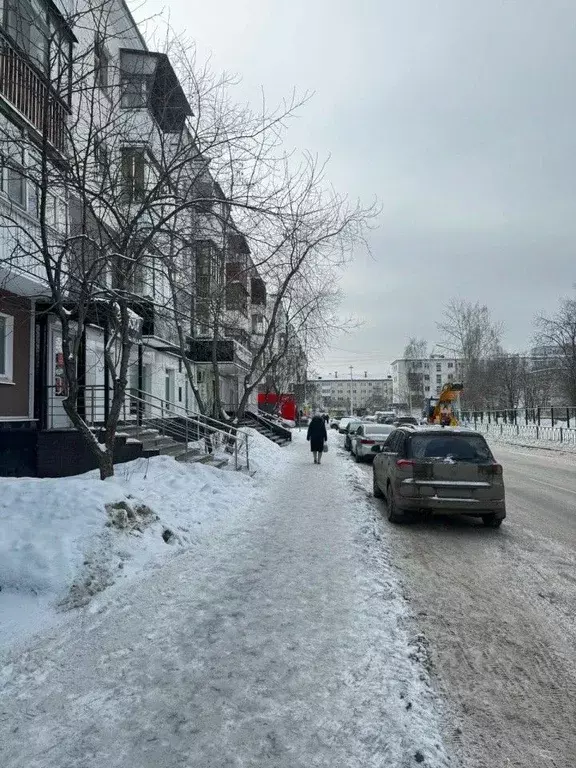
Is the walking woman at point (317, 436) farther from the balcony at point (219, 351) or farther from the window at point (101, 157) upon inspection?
the window at point (101, 157)

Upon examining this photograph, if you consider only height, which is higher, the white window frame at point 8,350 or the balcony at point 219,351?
the balcony at point 219,351

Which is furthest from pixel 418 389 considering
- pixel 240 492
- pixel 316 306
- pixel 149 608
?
pixel 149 608

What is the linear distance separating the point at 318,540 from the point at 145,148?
6.88 metres

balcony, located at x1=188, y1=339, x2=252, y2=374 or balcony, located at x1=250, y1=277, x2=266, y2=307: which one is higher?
balcony, located at x1=250, y1=277, x2=266, y2=307

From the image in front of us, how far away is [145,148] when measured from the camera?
975 centimetres

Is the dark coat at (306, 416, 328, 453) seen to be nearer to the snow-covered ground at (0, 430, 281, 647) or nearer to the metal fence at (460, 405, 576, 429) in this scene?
the snow-covered ground at (0, 430, 281, 647)

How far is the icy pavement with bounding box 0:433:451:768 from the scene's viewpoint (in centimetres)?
297

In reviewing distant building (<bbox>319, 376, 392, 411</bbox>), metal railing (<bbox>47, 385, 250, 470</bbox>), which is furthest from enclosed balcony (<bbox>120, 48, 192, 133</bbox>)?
distant building (<bbox>319, 376, 392, 411</bbox>)

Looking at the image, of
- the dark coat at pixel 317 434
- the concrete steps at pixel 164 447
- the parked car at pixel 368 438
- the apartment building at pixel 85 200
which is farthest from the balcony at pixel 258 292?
the parked car at pixel 368 438

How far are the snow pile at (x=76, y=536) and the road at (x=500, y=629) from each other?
2815 mm

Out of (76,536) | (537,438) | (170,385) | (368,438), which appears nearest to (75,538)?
(76,536)

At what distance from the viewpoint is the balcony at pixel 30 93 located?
7.14 metres

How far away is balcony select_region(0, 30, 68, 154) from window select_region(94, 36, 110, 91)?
658mm

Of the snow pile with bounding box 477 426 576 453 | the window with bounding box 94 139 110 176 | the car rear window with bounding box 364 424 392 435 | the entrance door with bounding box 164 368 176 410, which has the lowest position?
the snow pile with bounding box 477 426 576 453
